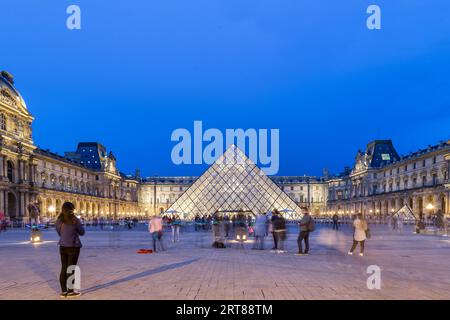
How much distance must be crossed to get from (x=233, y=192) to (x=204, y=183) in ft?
9.27

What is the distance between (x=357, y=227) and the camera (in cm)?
1047

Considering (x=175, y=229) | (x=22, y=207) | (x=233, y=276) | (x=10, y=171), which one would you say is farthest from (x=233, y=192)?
(x=233, y=276)

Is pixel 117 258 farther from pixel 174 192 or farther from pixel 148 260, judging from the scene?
pixel 174 192

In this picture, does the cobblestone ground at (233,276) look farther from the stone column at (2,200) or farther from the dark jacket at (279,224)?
the stone column at (2,200)

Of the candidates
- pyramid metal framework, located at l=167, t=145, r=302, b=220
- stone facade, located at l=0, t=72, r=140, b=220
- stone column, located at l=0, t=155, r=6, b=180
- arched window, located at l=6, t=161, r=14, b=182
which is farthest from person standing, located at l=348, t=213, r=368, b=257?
arched window, located at l=6, t=161, r=14, b=182

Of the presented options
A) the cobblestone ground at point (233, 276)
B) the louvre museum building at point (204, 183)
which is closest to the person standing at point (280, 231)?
the cobblestone ground at point (233, 276)

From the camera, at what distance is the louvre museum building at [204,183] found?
131 ft

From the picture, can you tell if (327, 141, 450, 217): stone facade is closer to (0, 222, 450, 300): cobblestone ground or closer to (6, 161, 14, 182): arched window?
(0, 222, 450, 300): cobblestone ground

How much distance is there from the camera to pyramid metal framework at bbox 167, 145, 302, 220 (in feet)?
132

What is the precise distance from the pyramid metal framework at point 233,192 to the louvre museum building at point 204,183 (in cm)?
9

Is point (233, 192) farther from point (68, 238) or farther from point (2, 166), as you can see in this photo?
point (68, 238)

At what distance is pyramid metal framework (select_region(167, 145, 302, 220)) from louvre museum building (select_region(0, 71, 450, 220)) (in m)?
0.09

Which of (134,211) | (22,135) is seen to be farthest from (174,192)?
(22,135)
